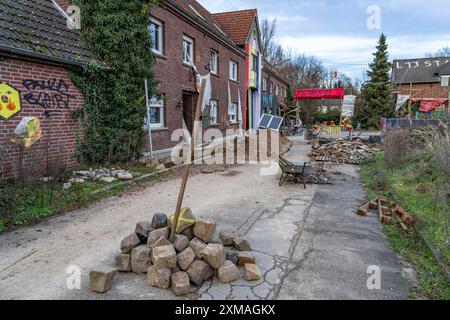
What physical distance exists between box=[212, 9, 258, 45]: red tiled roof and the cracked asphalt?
17.3 meters

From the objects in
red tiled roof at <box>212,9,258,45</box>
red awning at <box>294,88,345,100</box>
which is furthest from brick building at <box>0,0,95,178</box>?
red awning at <box>294,88,345,100</box>

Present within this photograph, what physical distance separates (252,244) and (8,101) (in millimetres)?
6029

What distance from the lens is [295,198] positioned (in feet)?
24.1

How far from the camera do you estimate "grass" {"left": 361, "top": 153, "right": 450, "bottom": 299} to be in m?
3.55

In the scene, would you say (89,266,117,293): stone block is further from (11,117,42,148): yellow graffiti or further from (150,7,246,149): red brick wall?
(150,7,246,149): red brick wall

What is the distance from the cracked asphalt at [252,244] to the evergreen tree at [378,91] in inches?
1271

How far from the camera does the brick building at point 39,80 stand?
6.63m

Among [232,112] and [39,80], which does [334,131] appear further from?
[39,80]

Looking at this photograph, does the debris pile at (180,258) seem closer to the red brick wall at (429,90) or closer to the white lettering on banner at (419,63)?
the red brick wall at (429,90)

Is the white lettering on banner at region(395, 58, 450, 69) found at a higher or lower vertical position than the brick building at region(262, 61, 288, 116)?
higher

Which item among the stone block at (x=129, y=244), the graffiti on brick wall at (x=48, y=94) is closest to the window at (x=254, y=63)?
the graffiti on brick wall at (x=48, y=94)

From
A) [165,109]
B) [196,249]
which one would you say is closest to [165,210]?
[196,249]

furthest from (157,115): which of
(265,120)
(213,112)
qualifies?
(265,120)

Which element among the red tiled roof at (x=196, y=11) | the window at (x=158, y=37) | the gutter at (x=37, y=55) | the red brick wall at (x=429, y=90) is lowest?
the gutter at (x=37, y=55)
